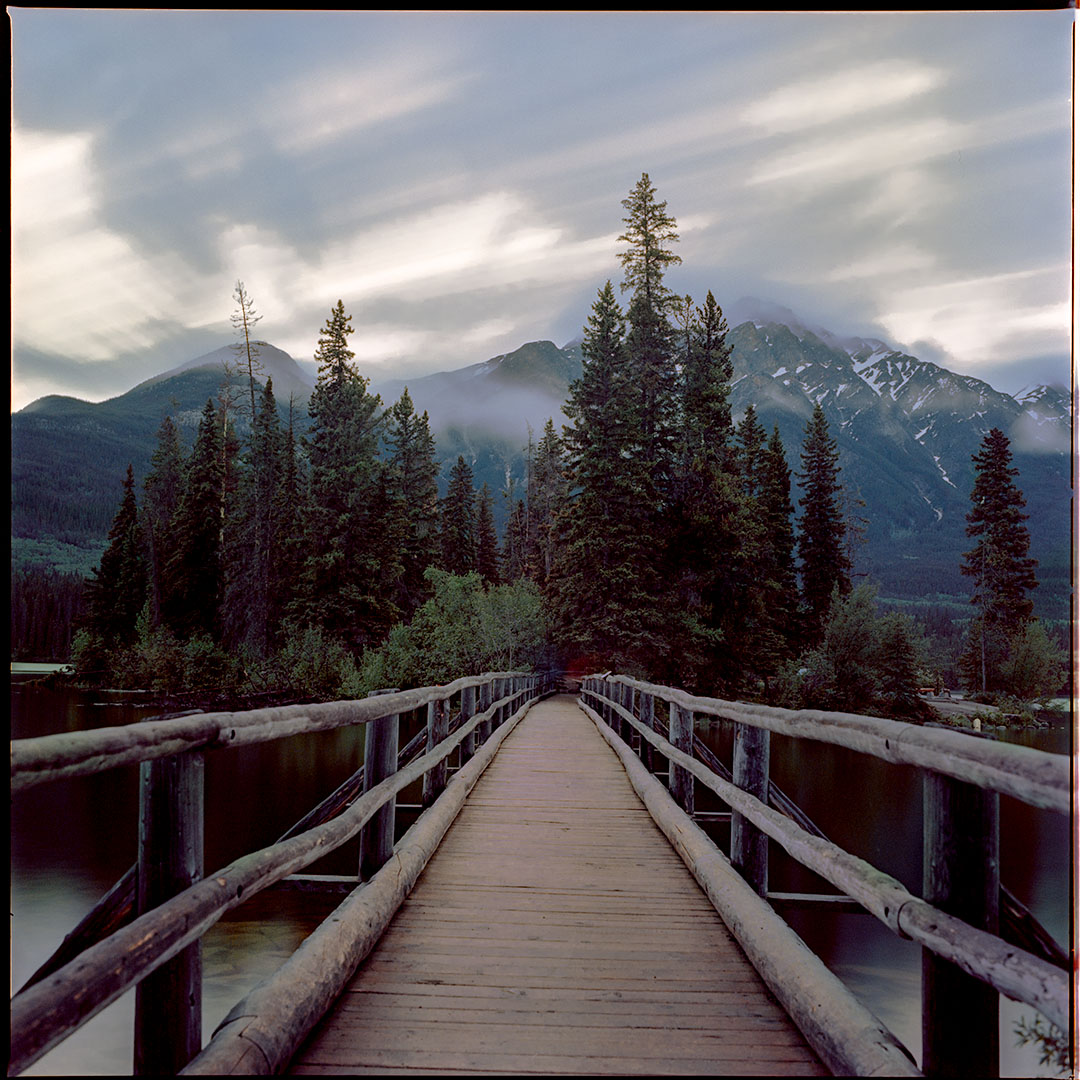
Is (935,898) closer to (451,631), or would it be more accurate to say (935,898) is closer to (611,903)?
(611,903)

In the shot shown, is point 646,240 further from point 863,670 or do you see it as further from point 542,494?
point 542,494

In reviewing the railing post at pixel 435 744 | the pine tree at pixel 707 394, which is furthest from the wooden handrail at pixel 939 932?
the pine tree at pixel 707 394

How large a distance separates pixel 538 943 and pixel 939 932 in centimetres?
207

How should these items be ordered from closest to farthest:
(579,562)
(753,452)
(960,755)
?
1. (960,755)
2. (579,562)
3. (753,452)

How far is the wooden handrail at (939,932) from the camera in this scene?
158 cm

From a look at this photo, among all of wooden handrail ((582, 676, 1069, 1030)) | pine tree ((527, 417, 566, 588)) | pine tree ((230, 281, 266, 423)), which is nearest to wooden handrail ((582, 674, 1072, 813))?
wooden handrail ((582, 676, 1069, 1030))

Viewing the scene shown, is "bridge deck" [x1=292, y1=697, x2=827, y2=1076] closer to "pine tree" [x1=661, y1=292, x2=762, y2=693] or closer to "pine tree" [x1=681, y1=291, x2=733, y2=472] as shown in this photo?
"pine tree" [x1=661, y1=292, x2=762, y2=693]

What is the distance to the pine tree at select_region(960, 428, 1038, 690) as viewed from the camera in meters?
44.9

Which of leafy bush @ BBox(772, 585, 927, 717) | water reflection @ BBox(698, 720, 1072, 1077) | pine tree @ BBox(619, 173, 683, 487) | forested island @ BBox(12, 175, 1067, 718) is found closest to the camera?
water reflection @ BBox(698, 720, 1072, 1077)

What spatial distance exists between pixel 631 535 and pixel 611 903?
28.9 m

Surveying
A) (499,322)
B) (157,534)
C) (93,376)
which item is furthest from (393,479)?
(93,376)

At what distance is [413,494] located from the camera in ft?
167

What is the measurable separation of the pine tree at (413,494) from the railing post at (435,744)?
128 ft

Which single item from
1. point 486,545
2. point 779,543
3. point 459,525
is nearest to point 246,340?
point 459,525
